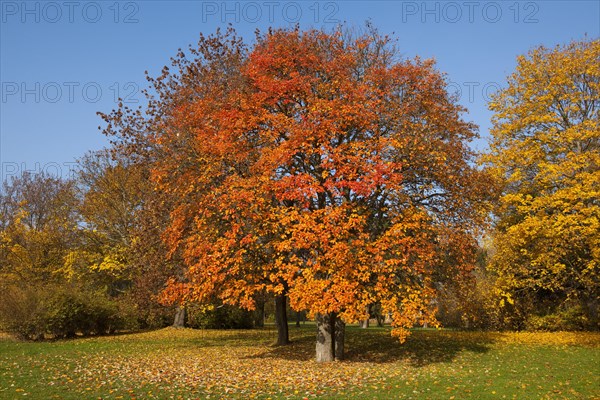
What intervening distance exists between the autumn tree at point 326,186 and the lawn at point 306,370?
6.28ft

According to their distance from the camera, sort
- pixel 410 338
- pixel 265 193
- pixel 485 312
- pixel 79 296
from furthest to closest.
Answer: pixel 485 312, pixel 79 296, pixel 410 338, pixel 265 193

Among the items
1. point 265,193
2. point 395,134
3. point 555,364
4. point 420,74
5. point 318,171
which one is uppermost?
point 420,74

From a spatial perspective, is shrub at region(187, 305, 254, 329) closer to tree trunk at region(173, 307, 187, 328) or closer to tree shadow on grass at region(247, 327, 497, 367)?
tree trunk at region(173, 307, 187, 328)

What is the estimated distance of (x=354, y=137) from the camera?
59.0 feet

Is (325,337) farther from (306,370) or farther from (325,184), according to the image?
(325,184)

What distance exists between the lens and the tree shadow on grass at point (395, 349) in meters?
18.2

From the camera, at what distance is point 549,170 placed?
21359 mm

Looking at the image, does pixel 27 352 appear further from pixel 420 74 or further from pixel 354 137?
pixel 420 74

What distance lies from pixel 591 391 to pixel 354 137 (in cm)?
1069

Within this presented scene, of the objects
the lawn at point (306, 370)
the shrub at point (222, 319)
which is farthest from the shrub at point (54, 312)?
the shrub at point (222, 319)

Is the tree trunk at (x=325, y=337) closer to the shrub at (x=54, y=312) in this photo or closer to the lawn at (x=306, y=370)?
the lawn at (x=306, y=370)

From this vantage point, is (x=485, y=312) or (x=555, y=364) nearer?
(x=555, y=364)

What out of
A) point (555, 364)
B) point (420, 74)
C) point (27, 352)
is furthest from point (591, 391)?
point (27, 352)

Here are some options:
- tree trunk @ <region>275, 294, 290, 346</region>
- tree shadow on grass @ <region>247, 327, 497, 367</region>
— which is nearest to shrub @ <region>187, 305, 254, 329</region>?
tree trunk @ <region>275, 294, 290, 346</region>
